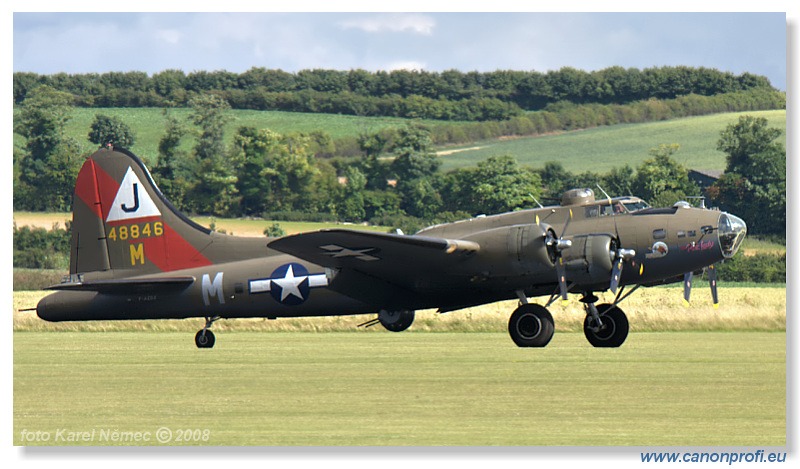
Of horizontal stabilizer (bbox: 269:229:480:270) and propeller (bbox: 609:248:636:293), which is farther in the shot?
propeller (bbox: 609:248:636:293)

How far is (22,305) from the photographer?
46.4 m

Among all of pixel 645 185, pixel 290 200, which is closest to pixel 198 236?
pixel 290 200

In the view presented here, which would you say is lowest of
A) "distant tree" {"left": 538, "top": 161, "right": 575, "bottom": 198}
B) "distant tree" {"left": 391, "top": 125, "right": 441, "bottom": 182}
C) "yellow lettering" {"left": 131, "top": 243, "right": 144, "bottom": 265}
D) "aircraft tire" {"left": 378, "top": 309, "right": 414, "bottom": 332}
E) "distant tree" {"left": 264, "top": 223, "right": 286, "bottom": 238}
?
"aircraft tire" {"left": 378, "top": 309, "right": 414, "bottom": 332}

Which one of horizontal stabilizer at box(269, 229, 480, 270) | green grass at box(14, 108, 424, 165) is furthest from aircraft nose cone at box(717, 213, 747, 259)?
green grass at box(14, 108, 424, 165)

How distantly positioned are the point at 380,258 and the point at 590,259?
4.85 meters

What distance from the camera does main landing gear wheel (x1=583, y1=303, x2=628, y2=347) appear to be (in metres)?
27.3

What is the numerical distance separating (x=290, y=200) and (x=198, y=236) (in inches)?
1546

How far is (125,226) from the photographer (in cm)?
2962

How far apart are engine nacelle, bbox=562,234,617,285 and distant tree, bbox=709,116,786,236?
Result: 90.4 ft

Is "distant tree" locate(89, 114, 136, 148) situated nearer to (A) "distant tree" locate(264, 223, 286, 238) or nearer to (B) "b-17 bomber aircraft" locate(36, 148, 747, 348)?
(A) "distant tree" locate(264, 223, 286, 238)

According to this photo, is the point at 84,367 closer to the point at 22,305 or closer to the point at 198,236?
the point at 198,236

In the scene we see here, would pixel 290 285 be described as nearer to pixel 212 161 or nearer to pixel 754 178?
pixel 754 178

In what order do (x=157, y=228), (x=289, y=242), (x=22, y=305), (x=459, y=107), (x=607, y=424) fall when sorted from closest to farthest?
1. (x=607, y=424)
2. (x=289, y=242)
3. (x=157, y=228)
4. (x=22, y=305)
5. (x=459, y=107)

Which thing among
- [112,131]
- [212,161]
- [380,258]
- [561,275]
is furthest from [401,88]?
[561,275]
